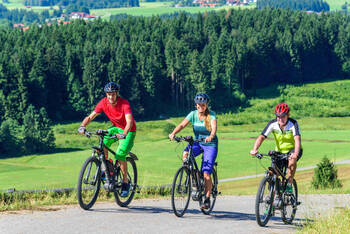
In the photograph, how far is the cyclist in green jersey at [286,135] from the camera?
1203 centimetres

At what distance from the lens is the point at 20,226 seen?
428 inches

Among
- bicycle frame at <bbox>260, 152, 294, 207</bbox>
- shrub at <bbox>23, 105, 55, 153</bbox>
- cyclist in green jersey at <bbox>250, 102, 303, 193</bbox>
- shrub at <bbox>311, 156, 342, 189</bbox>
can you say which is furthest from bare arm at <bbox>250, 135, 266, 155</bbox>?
shrub at <bbox>23, 105, 55, 153</bbox>

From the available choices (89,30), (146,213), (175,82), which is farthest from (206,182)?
(89,30)

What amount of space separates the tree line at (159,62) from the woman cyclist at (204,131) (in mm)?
105592

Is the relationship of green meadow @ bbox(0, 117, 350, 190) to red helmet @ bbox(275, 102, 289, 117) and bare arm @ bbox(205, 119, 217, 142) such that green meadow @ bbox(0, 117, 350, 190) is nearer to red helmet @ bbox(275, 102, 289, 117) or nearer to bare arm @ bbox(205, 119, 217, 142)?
bare arm @ bbox(205, 119, 217, 142)

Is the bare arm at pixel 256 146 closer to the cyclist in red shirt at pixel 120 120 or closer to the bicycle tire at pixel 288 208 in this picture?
the bicycle tire at pixel 288 208

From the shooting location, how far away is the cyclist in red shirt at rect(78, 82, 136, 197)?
1267cm

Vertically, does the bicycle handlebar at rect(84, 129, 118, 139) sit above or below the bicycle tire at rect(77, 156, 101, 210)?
above

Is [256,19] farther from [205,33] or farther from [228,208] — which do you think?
[228,208]

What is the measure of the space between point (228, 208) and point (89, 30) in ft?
500

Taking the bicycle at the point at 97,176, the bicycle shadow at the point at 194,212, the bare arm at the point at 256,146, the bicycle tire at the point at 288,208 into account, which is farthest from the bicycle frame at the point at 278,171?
the bicycle at the point at 97,176

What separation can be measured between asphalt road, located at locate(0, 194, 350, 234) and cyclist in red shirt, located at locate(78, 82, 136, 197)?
0.84 meters

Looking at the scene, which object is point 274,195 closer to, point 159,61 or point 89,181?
point 89,181

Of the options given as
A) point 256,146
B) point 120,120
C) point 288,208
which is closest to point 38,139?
point 120,120
